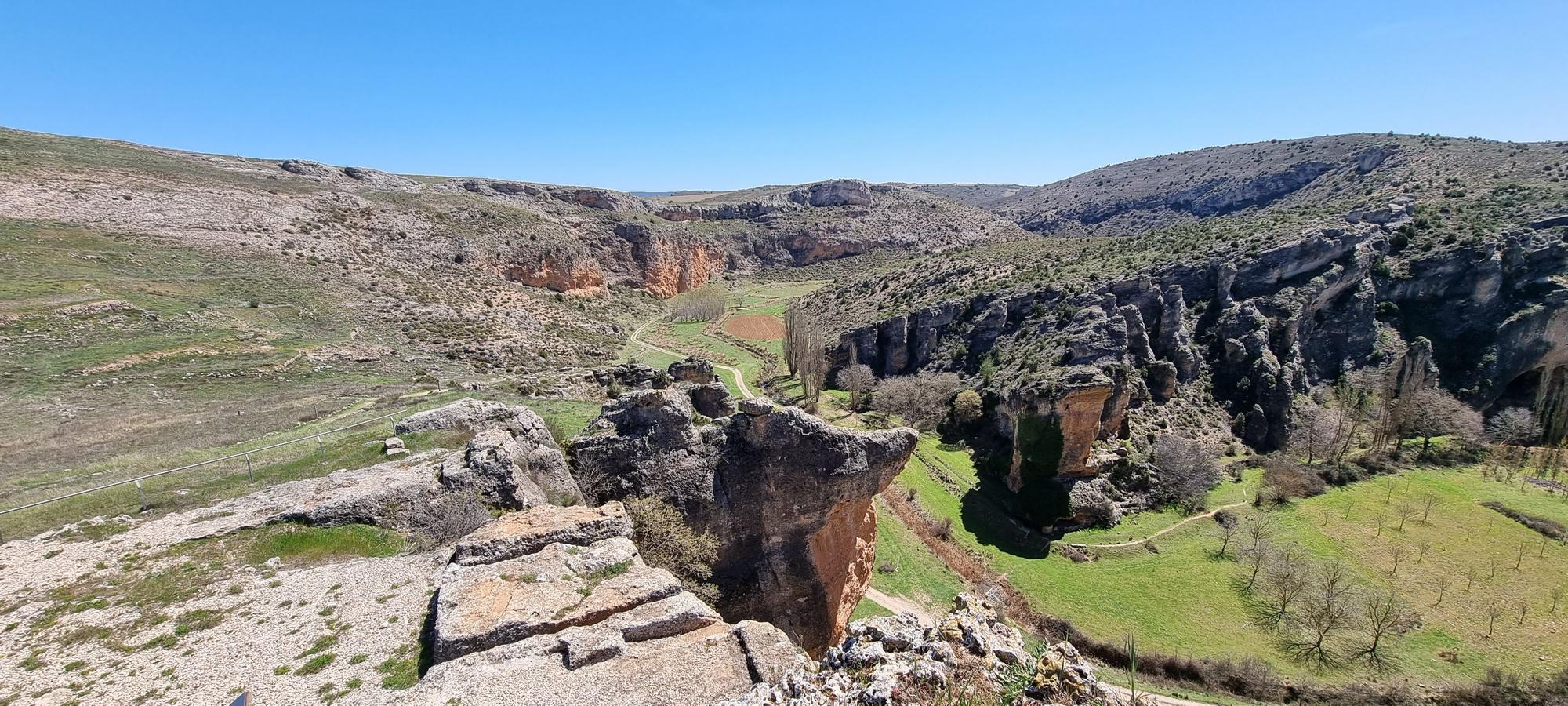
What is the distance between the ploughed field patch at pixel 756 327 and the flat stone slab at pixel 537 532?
71.3 m

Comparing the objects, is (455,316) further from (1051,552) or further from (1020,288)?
(1020,288)

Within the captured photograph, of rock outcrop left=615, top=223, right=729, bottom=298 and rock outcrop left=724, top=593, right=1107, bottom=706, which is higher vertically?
rock outcrop left=615, top=223, right=729, bottom=298

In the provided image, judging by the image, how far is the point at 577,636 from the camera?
1093cm

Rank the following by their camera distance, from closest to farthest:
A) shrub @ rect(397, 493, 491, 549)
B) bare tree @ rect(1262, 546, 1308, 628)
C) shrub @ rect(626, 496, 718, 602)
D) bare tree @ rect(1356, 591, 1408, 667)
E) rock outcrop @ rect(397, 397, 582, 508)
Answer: shrub @ rect(397, 493, 491, 549) → rock outcrop @ rect(397, 397, 582, 508) → shrub @ rect(626, 496, 718, 602) → bare tree @ rect(1356, 591, 1408, 667) → bare tree @ rect(1262, 546, 1308, 628)

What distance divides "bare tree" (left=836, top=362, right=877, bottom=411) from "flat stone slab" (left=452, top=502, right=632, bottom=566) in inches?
1712

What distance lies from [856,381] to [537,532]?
46.5 meters

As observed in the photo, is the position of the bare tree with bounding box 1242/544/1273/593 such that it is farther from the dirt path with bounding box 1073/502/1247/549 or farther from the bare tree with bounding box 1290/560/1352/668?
the dirt path with bounding box 1073/502/1247/549

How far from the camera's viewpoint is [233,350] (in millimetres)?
33281

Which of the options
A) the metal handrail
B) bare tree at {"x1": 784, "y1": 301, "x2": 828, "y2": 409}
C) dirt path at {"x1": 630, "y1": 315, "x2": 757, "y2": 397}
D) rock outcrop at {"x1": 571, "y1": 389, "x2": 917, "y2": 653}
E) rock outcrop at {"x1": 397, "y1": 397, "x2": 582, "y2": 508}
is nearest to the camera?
the metal handrail

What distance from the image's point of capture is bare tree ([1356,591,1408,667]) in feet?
80.0

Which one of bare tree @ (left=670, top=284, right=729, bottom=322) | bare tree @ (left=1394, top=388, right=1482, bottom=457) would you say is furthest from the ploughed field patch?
bare tree @ (left=1394, top=388, right=1482, bottom=457)

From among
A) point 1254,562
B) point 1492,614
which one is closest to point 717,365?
point 1254,562

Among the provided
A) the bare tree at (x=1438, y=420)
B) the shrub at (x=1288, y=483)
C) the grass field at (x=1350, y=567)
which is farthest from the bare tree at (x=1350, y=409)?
the shrub at (x=1288, y=483)

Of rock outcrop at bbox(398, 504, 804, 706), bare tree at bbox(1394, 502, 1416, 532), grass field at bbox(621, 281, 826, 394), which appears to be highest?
rock outcrop at bbox(398, 504, 804, 706)
